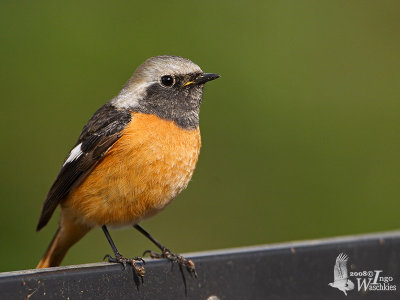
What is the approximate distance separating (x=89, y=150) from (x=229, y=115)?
2777 millimetres

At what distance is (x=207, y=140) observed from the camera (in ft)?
23.7

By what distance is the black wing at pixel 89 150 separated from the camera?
4.73 m

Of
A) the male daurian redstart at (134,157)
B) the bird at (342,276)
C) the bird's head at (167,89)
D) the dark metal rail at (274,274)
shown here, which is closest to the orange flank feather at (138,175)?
the male daurian redstart at (134,157)

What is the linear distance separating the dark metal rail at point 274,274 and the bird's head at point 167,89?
1.28 meters

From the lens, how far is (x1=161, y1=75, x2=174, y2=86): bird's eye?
4.99m

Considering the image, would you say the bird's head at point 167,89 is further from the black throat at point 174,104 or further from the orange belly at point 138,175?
the orange belly at point 138,175

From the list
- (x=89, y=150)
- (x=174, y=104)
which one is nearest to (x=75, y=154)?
(x=89, y=150)

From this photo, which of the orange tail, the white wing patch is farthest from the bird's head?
the orange tail

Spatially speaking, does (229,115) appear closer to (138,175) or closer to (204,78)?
(204,78)

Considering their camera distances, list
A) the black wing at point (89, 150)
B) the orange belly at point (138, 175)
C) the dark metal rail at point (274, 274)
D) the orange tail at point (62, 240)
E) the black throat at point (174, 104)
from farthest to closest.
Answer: the orange tail at point (62, 240) < the black throat at point (174, 104) < the black wing at point (89, 150) < the orange belly at point (138, 175) < the dark metal rail at point (274, 274)

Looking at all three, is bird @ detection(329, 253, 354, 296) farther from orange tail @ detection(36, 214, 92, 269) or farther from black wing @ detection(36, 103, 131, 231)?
orange tail @ detection(36, 214, 92, 269)

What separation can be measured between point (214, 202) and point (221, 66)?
59.4 inches

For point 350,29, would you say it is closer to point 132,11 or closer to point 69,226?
point 132,11

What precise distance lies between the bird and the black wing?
64.6 inches
